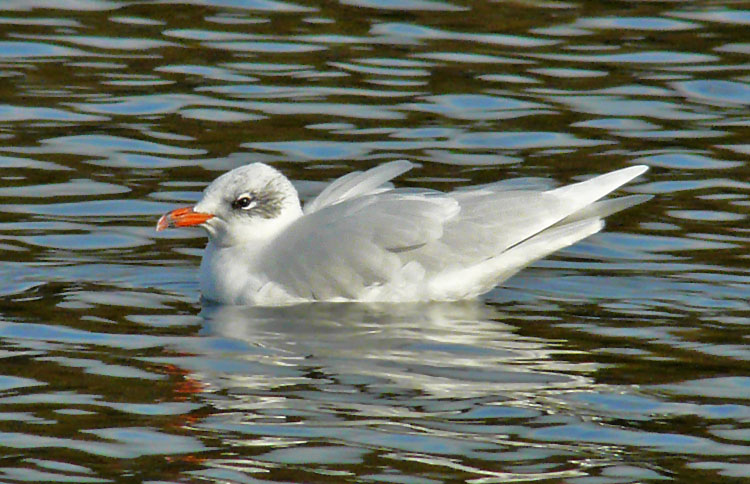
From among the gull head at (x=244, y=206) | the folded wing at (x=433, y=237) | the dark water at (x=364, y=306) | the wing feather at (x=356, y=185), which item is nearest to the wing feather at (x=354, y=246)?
the folded wing at (x=433, y=237)

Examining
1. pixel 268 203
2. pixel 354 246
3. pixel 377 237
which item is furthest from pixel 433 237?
pixel 268 203

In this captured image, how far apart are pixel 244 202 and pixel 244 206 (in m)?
Result: 0.03

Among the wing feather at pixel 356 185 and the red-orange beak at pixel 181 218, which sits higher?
the wing feather at pixel 356 185

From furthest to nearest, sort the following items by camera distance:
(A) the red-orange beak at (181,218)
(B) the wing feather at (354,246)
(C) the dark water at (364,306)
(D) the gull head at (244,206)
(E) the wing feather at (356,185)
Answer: (E) the wing feather at (356,185) → (D) the gull head at (244,206) → (A) the red-orange beak at (181,218) → (B) the wing feather at (354,246) → (C) the dark water at (364,306)

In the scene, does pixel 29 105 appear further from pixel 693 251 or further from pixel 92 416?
pixel 92 416

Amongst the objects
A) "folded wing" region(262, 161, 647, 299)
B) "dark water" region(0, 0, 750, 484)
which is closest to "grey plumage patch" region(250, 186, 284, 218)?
"folded wing" region(262, 161, 647, 299)

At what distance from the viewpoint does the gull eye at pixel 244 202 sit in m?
10.6

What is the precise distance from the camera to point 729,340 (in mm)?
9336

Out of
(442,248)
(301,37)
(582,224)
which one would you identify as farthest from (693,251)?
(301,37)

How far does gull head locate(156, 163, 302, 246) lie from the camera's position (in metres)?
10.6

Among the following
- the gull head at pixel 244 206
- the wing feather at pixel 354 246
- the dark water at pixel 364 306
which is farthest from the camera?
the gull head at pixel 244 206

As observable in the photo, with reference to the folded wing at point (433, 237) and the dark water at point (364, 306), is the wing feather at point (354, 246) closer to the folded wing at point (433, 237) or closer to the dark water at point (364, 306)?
the folded wing at point (433, 237)

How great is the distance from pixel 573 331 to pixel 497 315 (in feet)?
2.09

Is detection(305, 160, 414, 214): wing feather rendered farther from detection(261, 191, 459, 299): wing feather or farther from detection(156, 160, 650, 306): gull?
detection(261, 191, 459, 299): wing feather
